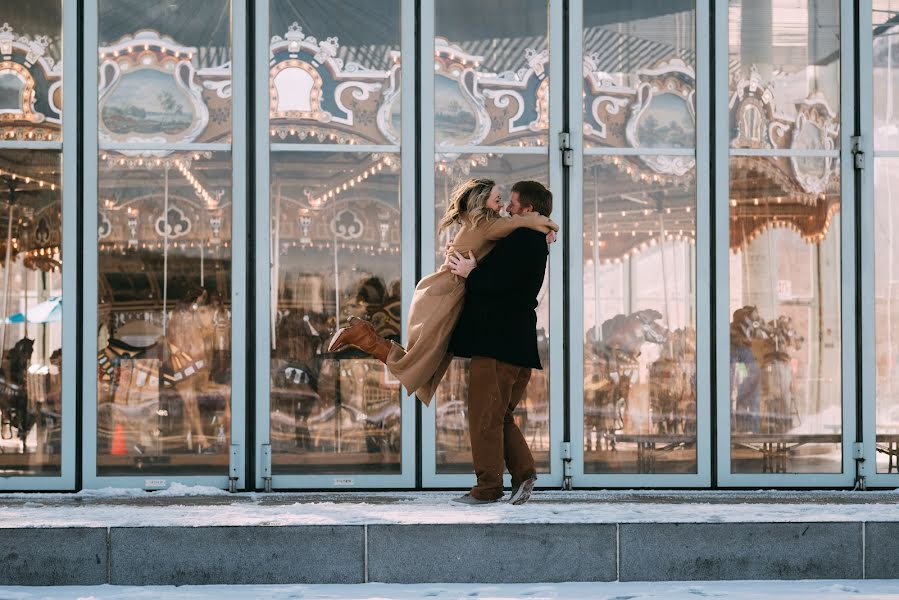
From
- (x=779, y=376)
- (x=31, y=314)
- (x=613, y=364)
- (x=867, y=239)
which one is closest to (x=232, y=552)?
(x=31, y=314)

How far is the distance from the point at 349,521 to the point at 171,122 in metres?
3.25

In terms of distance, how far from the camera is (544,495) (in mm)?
7852

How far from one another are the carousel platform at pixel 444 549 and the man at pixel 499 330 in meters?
0.54

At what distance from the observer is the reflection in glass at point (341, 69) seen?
8344 millimetres

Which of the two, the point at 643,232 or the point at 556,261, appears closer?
the point at 556,261

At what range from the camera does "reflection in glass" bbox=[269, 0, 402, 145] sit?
27.4 ft

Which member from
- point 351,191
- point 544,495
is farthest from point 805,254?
point 351,191

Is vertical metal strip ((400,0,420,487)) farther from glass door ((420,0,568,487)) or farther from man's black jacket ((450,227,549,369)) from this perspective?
man's black jacket ((450,227,549,369))

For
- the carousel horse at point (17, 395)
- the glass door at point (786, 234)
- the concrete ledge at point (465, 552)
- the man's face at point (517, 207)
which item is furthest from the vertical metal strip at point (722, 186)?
the carousel horse at point (17, 395)

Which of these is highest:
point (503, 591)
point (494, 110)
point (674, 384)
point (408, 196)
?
point (494, 110)

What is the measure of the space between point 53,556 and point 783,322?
494 cm

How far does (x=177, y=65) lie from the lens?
834 cm

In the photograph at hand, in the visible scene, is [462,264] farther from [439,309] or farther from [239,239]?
[239,239]

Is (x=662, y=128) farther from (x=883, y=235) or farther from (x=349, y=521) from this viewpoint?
(x=349, y=521)
